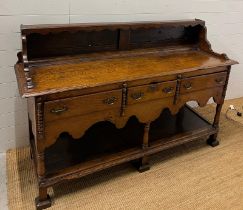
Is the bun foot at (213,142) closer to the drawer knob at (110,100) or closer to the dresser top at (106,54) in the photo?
the dresser top at (106,54)

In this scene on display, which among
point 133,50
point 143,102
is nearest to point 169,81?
point 143,102

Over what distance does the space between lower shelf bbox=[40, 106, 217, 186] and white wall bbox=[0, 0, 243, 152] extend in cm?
41

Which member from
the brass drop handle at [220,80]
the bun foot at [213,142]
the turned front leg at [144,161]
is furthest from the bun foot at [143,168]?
the brass drop handle at [220,80]

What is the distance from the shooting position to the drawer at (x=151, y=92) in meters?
1.78

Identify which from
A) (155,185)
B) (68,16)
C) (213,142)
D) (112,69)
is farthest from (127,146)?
(68,16)

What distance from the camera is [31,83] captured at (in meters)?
1.53

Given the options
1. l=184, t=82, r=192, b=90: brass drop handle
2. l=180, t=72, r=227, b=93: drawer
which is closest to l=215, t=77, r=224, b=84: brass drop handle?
l=180, t=72, r=227, b=93: drawer

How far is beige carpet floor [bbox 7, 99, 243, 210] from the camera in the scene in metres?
1.85

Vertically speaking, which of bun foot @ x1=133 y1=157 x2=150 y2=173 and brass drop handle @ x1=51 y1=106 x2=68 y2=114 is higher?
brass drop handle @ x1=51 y1=106 x2=68 y2=114

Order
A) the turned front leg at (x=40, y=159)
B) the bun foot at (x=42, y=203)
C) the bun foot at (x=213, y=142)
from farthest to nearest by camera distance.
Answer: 1. the bun foot at (x=213, y=142)
2. the bun foot at (x=42, y=203)
3. the turned front leg at (x=40, y=159)

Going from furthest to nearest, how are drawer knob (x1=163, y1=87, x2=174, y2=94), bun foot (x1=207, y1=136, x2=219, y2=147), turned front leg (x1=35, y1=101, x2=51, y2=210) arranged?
bun foot (x1=207, y1=136, x2=219, y2=147) < drawer knob (x1=163, y1=87, x2=174, y2=94) < turned front leg (x1=35, y1=101, x2=51, y2=210)

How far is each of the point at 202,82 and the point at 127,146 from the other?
663mm

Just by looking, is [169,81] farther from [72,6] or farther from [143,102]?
[72,6]

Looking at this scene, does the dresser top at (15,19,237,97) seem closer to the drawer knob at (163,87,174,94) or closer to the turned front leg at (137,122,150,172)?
the drawer knob at (163,87,174,94)
